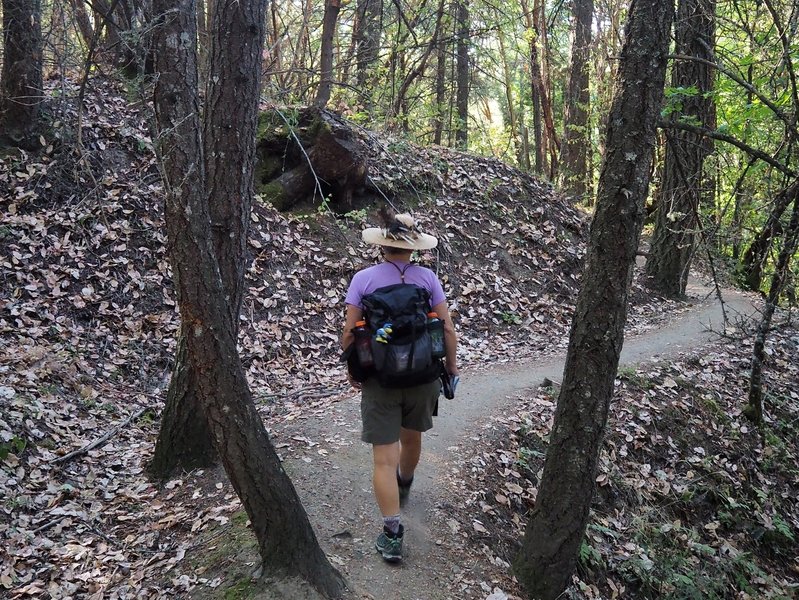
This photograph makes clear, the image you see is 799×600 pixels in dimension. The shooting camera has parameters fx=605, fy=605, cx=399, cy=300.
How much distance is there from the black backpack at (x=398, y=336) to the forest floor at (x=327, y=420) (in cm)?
132

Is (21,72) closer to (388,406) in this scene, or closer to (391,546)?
(388,406)

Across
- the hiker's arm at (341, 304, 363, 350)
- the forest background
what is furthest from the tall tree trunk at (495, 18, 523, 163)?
the hiker's arm at (341, 304, 363, 350)

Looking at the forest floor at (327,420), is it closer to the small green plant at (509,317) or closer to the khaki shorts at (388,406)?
the small green plant at (509,317)

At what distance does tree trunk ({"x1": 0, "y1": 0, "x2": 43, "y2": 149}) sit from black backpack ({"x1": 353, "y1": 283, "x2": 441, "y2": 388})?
645cm

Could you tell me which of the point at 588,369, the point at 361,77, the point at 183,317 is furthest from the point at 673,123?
the point at 361,77

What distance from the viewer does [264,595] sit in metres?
3.40

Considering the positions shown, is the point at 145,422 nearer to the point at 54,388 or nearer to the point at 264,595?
the point at 54,388

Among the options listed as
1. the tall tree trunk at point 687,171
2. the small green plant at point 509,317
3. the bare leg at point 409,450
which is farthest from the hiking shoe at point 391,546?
the small green plant at point 509,317

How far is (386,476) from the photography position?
12.6ft

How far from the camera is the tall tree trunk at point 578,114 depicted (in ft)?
49.8

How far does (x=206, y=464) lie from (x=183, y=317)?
2300 mm

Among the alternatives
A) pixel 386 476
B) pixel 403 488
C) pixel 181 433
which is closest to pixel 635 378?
pixel 403 488

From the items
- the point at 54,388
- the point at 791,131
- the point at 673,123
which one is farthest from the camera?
the point at 54,388

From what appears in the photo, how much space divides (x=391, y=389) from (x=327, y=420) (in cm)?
243
